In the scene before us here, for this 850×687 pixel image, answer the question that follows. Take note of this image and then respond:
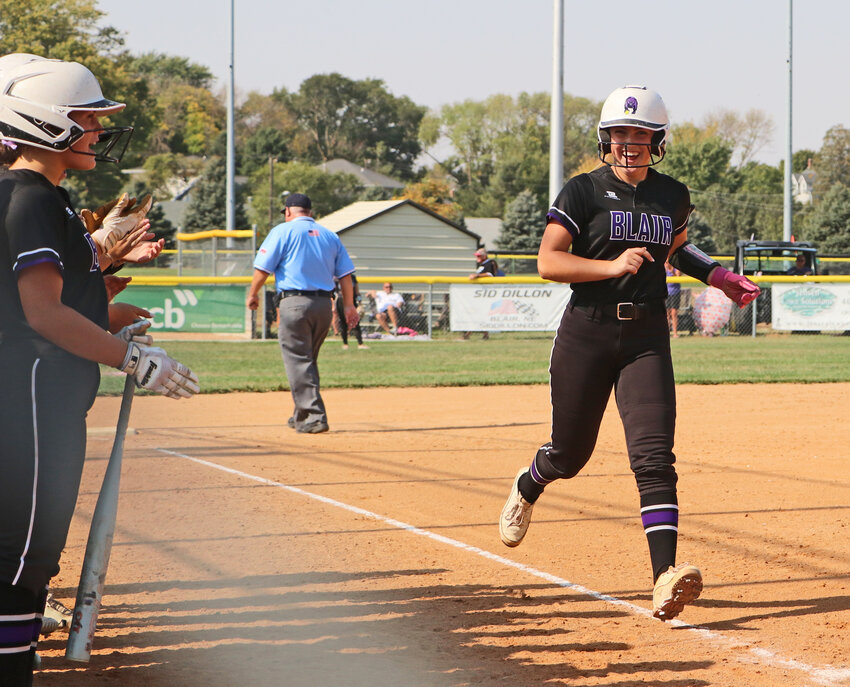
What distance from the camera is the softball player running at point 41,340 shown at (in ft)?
9.78

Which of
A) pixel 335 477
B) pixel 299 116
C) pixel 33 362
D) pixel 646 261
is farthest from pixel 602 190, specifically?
pixel 299 116

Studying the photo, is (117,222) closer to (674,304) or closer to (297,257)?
(297,257)

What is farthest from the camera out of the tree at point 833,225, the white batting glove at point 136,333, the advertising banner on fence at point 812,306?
the tree at point 833,225

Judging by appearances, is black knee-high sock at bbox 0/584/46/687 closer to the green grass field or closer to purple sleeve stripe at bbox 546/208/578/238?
purple sleeve stripe at bbox 546/208/578/238

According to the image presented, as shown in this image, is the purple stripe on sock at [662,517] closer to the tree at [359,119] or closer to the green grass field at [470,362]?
the green grass field at [470,362]

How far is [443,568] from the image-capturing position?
17.2 ft

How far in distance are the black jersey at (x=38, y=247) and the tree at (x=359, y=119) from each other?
396 ft

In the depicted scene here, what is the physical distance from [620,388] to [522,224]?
68.2 m

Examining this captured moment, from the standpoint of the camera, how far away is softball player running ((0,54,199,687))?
298 centimetres

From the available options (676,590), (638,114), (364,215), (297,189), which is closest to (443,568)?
(676,590)

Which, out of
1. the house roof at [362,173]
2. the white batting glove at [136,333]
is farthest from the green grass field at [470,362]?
the house roof at [362,173]

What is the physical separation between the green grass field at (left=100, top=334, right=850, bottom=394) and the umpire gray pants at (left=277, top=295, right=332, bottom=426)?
13.6ft

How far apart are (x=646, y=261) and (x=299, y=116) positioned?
12324cm

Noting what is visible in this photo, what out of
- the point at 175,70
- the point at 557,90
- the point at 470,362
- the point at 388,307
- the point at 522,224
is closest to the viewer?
the point at 470,362
